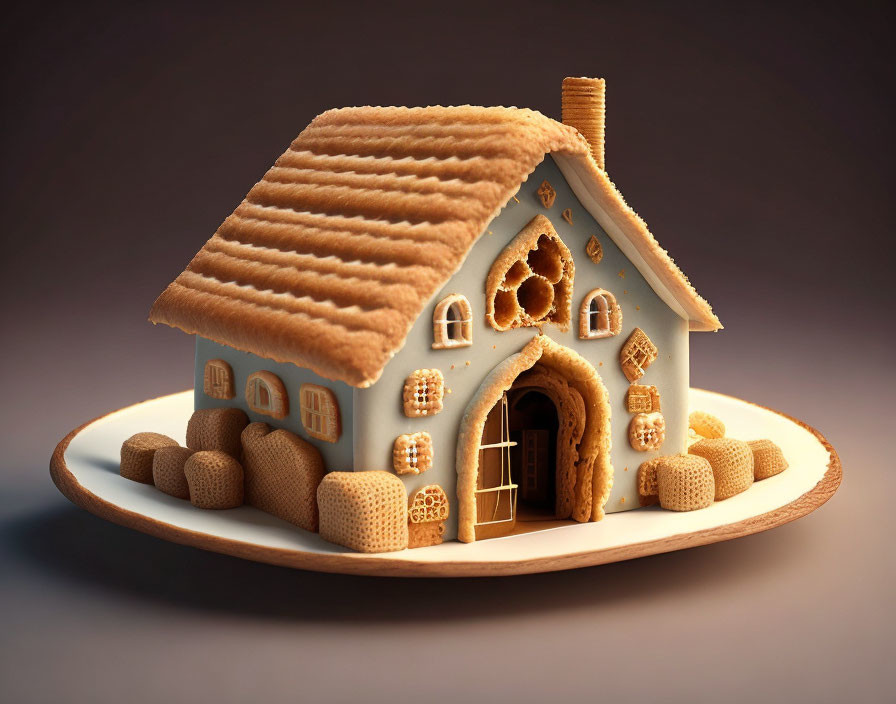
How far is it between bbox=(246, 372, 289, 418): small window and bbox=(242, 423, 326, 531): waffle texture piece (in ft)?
0.51

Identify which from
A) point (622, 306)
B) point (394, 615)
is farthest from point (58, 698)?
point (622, 306)

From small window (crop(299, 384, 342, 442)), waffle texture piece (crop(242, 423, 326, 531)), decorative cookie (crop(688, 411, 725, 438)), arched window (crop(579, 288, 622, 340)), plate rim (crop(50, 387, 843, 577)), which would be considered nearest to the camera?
plate rim (crop(50, 387, 843, 577))

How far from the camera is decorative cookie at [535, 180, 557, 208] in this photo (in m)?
11.0

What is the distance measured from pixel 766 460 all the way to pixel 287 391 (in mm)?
3840

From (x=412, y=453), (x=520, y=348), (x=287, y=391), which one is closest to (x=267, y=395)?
(x=287, y=391)

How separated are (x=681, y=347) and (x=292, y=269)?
3.02 m

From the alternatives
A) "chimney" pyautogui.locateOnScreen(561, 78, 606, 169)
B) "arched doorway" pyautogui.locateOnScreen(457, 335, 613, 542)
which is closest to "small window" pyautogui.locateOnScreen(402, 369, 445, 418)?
"arched doorway" pyautogui.locateOnScreen(457, 335, 613, 542)

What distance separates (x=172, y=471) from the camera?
11.8 metres

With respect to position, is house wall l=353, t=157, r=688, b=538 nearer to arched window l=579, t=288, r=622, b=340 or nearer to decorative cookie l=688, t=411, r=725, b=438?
arched window l=579, t=288, r=622, b=340

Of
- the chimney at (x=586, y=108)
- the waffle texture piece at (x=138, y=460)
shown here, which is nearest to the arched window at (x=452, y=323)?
the chimney at (x=586, y=108)

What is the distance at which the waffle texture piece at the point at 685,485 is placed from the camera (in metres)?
11.6

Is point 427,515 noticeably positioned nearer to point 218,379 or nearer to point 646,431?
point 646,431

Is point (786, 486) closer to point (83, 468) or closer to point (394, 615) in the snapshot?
point (394, 615)

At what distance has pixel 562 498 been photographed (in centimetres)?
1155
